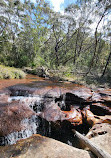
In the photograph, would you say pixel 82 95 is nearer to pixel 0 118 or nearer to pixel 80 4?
pixel 0 118

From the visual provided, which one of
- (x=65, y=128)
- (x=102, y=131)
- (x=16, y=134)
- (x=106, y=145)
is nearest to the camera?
(x=106, y=145)

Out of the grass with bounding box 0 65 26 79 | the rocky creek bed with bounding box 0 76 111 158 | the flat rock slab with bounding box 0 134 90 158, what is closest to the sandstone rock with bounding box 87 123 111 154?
the rocky creek bed with bounding box 0 76 111 158

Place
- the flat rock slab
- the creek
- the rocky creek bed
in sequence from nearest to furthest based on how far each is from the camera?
the flat rock slab, the rocky creek bed, the creek

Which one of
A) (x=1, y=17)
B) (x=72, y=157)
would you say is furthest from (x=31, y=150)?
(x=1, y=17)

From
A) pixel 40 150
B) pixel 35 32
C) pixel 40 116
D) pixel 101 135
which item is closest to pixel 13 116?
pixel 40 116

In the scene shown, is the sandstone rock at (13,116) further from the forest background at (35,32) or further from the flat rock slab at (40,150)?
the forest background at (35,32)

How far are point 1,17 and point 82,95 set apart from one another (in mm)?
17810

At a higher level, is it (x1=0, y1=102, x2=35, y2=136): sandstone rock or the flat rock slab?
(x1=0, y1=102, x2=35, y2=136): sandstone rock

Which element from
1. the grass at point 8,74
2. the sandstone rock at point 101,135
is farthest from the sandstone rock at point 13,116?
the grass at point 8,74

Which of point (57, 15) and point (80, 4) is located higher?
point (80, 4)

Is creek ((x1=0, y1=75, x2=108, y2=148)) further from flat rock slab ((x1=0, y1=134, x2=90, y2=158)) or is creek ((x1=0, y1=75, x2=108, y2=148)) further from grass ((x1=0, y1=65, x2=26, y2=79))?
grass ((x1=0, y1=65, x2=26, y2=79))

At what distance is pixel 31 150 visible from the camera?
2.37 meters

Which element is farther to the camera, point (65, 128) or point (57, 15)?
point (57, 15)

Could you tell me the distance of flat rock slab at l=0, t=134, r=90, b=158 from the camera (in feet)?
7.36
